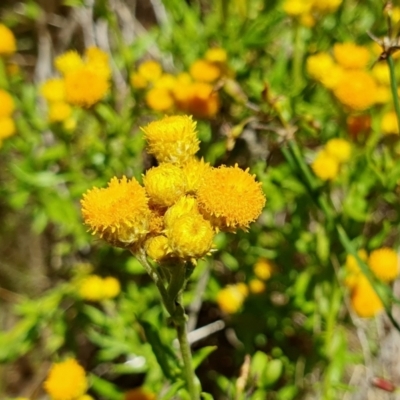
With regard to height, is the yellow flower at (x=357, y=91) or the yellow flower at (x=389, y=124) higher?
the yellow flower at (x=357, y=91)

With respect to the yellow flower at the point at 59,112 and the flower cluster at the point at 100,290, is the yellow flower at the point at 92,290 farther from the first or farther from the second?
the yellow flower at the point at 59,112

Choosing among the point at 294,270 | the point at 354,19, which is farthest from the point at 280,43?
the point at 294,270

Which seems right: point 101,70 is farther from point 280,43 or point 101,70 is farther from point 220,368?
point 220,368

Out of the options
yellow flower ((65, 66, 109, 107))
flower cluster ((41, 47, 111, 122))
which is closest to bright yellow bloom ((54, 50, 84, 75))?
flower cluster ((41, 47, 111, 122))

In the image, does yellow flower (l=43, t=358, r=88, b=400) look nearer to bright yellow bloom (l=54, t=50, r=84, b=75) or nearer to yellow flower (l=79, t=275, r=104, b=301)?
yellow flower (l=79, t=275, r=104, b=301)

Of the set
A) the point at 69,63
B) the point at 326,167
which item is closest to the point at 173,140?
the point at 326,167

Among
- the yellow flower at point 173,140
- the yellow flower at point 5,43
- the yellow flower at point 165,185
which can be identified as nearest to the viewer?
the yellow flower at point 165,185

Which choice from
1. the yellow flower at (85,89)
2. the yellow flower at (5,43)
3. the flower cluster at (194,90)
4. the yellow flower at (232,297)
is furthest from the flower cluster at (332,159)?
the yellow flower at (5,43)
